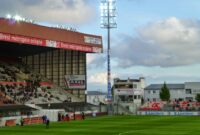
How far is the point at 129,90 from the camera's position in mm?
131625

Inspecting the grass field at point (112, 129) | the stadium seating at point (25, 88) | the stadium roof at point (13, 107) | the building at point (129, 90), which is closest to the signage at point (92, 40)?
the stadium seating at point (25, 88)

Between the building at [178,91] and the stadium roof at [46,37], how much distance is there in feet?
279

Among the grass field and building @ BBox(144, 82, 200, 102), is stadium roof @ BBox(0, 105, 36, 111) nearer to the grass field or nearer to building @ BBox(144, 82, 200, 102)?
the grass field

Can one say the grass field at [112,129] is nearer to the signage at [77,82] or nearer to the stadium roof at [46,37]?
the stadium roof at [46,37]

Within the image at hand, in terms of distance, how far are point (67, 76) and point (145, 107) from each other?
1988 centimetres

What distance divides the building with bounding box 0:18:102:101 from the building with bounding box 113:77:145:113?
106ft

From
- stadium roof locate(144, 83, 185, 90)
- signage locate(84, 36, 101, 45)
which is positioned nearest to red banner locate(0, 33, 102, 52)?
signage locate(84, 36, 101, 45)

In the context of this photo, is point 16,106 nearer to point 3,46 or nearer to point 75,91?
point 3,46

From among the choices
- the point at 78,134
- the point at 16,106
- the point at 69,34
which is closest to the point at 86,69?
the point at 69,34

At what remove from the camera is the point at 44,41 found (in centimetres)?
8425

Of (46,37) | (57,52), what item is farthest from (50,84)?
(46,37)

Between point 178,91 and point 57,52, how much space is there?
299ft

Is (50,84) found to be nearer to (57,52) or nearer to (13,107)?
(57,52)

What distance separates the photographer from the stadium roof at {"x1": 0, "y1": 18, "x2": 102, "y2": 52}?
76.9 m
